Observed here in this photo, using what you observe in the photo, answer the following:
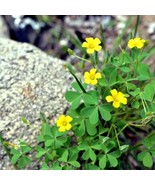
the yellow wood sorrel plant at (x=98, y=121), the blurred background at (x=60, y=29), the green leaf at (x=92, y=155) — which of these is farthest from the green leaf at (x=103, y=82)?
the blurred background at (x=60, y=29)

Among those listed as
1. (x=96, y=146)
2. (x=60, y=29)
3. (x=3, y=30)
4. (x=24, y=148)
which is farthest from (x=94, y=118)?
(x=60, y=29)

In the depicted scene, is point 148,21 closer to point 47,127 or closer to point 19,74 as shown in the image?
point 19,74

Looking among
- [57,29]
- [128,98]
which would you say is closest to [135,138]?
[128,98]

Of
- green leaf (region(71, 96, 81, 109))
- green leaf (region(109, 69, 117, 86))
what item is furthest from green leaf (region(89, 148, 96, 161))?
green leaf (region(109, 69, 117, 86))

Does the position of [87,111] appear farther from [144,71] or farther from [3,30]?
[3,30]

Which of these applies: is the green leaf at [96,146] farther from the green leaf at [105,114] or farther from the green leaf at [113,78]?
the green leaf at [113,78]

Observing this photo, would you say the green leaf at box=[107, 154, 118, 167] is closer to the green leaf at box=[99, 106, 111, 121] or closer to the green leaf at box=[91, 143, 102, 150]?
the green leaf at box=[91, 143, 102, 150]
